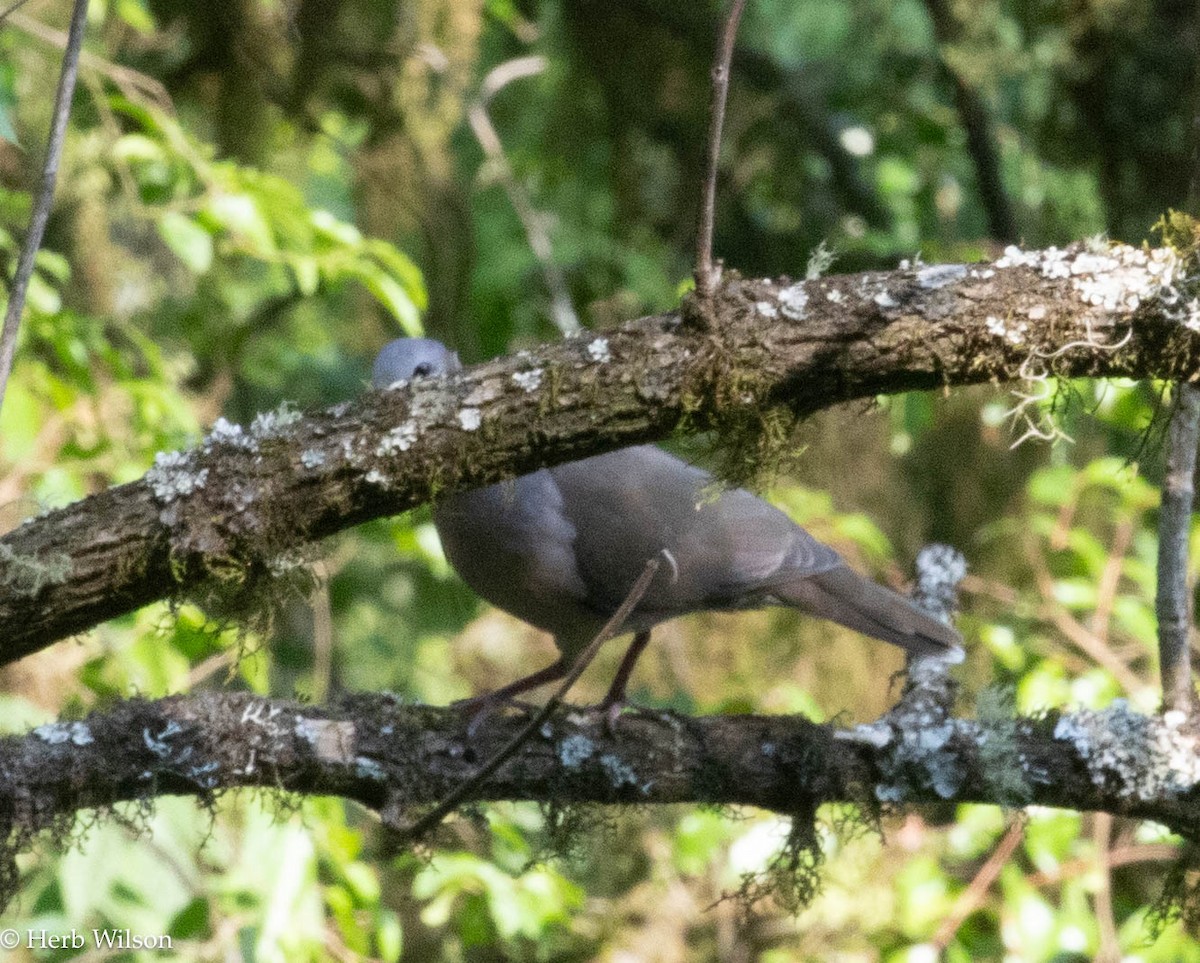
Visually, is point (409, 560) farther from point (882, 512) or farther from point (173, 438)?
point (173, 438)

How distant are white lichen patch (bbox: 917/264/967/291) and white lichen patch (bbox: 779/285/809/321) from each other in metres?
0.16

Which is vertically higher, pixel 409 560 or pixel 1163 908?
pixel 409 560

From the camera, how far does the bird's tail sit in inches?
117

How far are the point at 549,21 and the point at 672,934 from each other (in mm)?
3804

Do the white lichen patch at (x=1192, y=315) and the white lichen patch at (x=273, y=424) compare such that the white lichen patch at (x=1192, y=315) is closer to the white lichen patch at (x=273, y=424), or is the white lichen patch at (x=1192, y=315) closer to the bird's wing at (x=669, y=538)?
the white lichen patch at (x=273, y=424)

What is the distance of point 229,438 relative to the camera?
201 cm

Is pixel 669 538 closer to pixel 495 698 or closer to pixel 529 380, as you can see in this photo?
pixel 495 698

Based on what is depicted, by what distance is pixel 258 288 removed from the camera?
6.85m

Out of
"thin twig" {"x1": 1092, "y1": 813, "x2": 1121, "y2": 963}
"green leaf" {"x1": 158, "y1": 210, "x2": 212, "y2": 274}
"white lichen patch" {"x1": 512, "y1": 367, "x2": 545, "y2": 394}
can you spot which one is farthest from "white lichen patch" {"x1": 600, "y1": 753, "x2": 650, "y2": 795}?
"thin twig" {"x1": 1092, "y1": 813, "x2": 1121, "y2": 963}

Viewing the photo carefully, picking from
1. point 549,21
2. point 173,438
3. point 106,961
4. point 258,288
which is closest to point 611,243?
point 549,21

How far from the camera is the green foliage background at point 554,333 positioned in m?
3.41

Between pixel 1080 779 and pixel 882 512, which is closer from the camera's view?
pixel 1080 779

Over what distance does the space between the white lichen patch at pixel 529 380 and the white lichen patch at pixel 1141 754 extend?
117 centimetres

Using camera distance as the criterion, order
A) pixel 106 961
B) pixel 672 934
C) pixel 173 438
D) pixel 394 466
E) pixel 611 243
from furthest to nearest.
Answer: pixel 611 243 → pixel 672 934 → pixel 173 438 → pixel 106 961 → pixel 394 466
